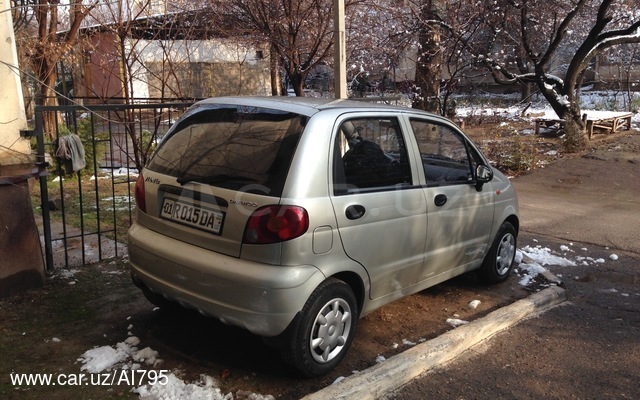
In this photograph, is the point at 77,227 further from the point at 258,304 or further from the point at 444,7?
the point at 444,7

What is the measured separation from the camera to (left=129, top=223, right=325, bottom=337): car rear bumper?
3172 millimetres

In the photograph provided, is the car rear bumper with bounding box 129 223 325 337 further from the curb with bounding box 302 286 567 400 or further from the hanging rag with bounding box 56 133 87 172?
the hanging rag with bounding box 56 133 87 172

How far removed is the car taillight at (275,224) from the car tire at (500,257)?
2.63 metres

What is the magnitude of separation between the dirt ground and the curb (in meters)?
0.19

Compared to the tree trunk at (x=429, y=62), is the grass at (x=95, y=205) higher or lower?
lower

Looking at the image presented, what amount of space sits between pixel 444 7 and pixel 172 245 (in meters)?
11.4

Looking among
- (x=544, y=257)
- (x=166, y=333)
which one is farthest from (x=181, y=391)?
(x=544, y=257)

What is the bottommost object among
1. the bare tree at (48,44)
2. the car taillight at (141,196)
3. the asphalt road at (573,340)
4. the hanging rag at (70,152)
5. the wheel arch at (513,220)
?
the asphalt road at (573,340)

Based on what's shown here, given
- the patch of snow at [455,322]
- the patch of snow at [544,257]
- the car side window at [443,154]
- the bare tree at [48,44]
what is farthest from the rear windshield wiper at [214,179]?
the bare tree at [48,44]

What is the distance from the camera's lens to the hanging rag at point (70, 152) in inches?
196

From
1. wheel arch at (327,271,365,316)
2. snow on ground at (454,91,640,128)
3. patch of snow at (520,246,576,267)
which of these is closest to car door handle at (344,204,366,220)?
wheel arch at (327,271,365,316)

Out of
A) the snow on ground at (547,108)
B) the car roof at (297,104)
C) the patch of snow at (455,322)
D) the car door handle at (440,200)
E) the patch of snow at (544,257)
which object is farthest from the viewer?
the snow on ground at (547,108)

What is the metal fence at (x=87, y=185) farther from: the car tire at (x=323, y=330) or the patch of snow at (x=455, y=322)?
the patch of snow at (x=455, y=322)

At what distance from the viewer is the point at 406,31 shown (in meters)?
12.8
